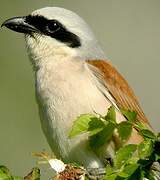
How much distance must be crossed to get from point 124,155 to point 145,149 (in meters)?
0.15

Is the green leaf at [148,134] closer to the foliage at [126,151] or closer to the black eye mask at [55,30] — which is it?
the foliage at [126,151]

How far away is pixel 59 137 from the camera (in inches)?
199

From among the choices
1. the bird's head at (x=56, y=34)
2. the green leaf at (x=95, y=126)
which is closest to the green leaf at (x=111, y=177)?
the green leaf at (x=95, y=126)

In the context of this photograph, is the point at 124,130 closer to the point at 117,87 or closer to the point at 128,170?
the point at 128,170

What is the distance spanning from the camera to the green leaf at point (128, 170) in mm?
3760

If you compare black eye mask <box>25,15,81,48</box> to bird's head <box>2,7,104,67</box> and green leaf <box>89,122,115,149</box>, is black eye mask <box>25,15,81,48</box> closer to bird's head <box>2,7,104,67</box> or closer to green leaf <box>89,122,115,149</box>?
bird's head <box>2,7,104,67</box>

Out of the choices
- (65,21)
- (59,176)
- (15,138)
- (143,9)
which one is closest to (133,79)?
(143,9)

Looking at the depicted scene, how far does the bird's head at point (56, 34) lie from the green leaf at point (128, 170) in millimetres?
1814

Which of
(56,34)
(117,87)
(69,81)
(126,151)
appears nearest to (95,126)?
(126,151)

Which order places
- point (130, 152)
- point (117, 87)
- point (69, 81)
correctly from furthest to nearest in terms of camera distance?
point (117, 87)
point (69, 81)
point (130, 152)

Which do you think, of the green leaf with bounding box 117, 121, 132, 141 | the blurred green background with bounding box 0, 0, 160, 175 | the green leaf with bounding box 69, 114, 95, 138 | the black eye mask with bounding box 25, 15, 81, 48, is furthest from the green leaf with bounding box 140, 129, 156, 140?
the blurred green background with bounding box 0, 0, 160, 175

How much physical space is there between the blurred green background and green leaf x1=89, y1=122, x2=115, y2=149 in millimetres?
3016

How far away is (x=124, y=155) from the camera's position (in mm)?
3889

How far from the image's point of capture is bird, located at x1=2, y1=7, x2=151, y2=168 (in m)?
5.05
